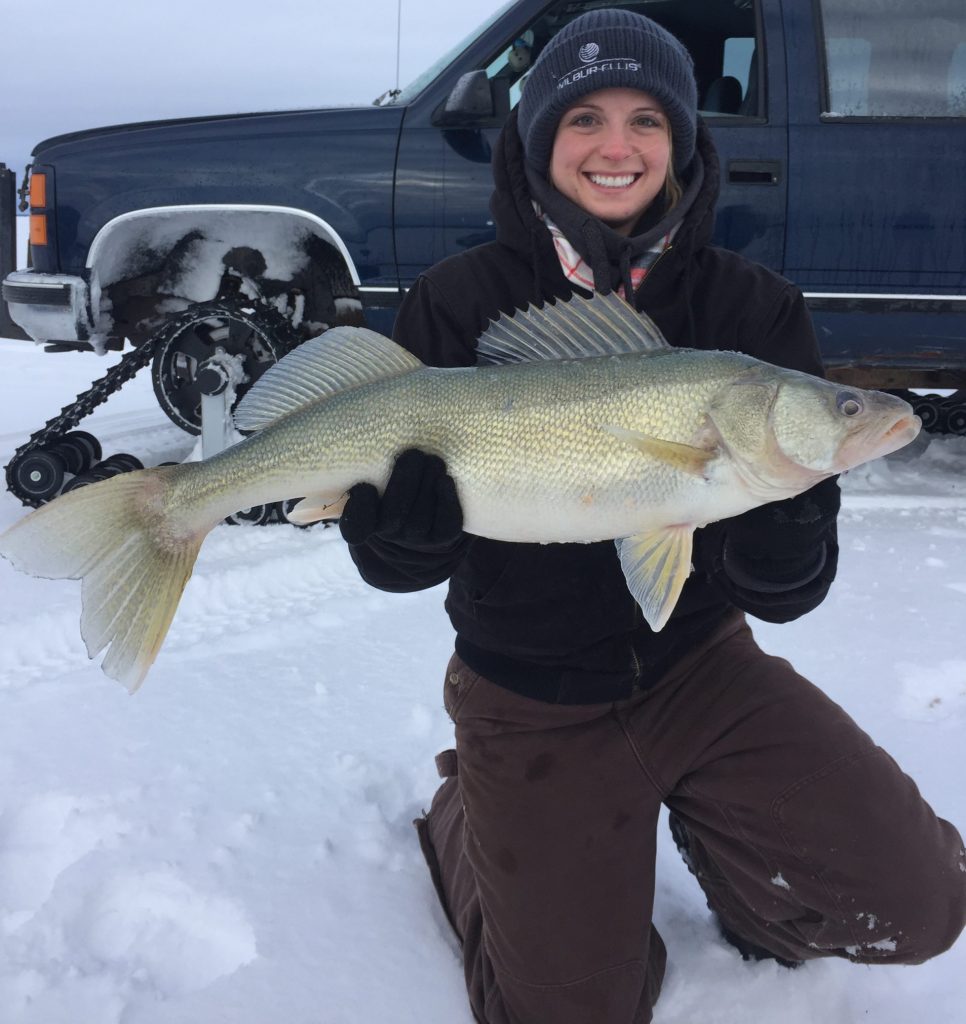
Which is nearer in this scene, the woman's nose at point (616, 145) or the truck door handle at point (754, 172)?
the woman's nose at point (616, 145)

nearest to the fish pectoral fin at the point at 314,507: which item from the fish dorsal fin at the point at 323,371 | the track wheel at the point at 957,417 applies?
the fish dorsal fin at the point at 323,371

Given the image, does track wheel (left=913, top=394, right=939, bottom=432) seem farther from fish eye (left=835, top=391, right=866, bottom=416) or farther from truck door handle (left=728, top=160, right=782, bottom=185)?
fish eye (left=835, top=391, right=866, bottom=416)

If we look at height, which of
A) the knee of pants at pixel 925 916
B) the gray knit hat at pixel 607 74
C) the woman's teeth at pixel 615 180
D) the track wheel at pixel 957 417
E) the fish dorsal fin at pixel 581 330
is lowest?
the track wheel at pixel 957 417

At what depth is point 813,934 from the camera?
5.99ft

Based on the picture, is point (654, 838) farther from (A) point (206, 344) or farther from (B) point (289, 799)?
(A) point (206, 344)

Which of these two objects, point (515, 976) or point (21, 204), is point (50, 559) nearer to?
point (515, 976)

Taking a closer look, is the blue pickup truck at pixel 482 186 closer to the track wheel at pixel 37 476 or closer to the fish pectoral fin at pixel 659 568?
the track wheel at pixel 37 476

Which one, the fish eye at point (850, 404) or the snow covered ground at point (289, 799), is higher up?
the fish eye at point (850, 404)

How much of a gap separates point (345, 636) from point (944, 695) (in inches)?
78.6

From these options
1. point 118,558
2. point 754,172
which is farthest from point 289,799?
point 754,172

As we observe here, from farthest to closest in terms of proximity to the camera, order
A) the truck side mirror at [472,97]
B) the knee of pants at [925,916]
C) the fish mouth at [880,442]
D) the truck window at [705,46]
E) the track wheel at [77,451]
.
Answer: the track wheel at [77,451]
the truck window at [705,46]
the truck side mirror at [472,97]
the knee of pants at [925,916]
the fish mouth at [880,442]

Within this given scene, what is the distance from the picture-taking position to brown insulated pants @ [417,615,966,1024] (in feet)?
5.92

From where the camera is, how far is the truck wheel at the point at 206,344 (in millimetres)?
4258

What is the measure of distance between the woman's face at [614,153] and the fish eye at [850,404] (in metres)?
0.76
